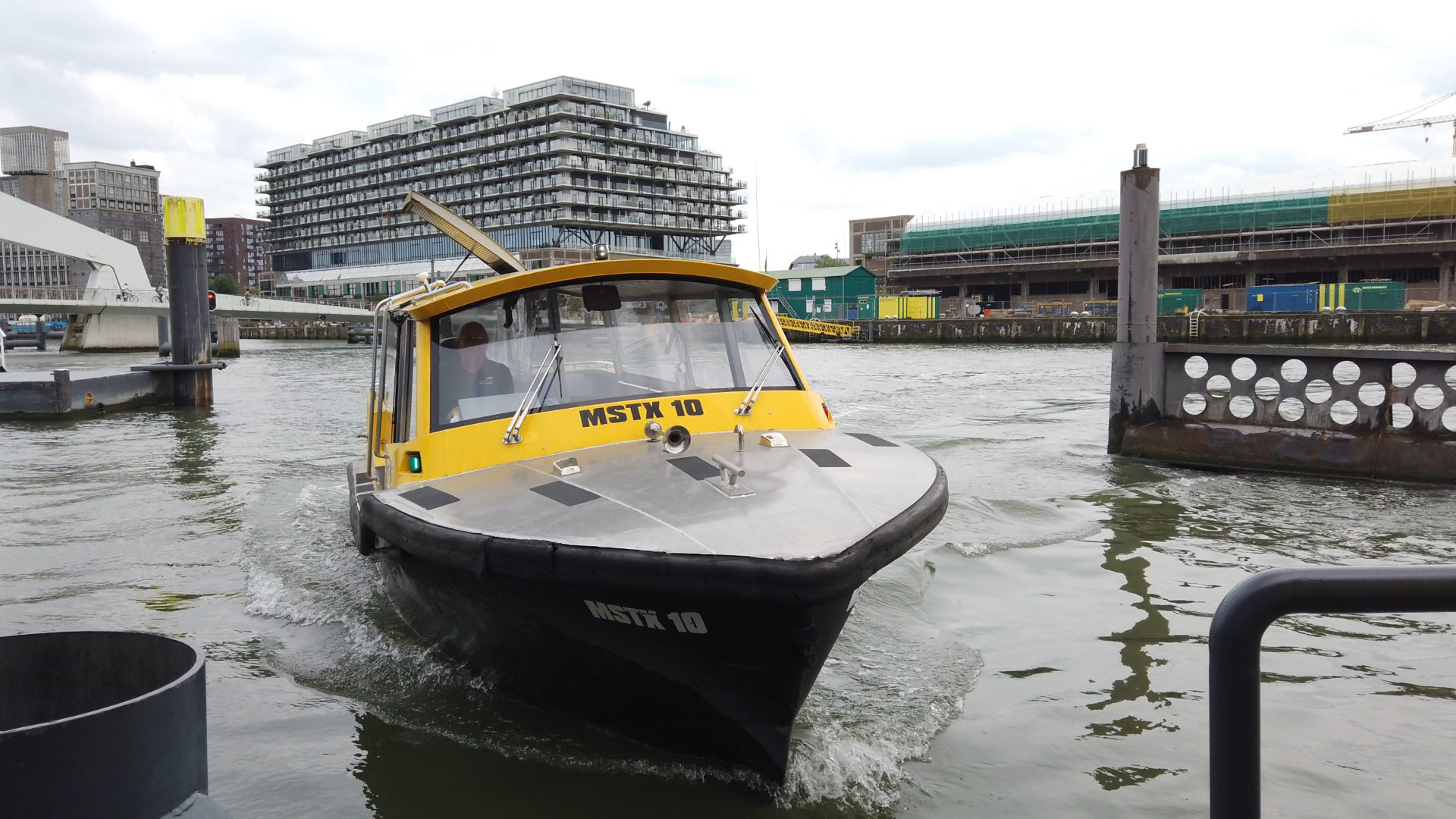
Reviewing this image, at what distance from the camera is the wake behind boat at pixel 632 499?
3.69 metres

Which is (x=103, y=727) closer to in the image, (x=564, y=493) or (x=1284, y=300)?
(x=564, y=493)

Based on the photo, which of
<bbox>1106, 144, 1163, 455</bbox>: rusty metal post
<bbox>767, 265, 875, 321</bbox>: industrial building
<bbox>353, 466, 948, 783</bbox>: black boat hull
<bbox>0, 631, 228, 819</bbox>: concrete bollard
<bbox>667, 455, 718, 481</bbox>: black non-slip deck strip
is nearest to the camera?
<bbox>0, 631, 228, 819</bbox>: concrete bollard

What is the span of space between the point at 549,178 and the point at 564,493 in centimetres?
12641

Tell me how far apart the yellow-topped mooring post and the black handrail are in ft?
74.0

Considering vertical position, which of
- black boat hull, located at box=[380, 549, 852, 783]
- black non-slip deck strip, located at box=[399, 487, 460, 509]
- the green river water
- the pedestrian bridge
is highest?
the pedestrian bridge

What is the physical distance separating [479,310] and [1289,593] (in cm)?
462

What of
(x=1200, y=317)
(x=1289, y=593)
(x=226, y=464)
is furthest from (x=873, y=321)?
(x=1289, y=593)

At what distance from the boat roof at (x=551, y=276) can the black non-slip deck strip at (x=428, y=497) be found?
43.1 inches

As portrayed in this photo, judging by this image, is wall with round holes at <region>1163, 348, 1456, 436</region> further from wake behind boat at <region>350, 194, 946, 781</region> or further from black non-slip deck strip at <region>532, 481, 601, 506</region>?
black non-slip deck strip at <region>532, 481, 601, 506</region>

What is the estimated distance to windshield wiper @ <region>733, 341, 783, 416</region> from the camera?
5.75 metres

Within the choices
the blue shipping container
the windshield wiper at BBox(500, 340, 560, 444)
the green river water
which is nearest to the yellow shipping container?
the blue shipping container

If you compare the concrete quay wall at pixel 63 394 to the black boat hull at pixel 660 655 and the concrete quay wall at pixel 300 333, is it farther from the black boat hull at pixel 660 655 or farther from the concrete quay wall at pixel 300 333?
the concrete quay wall at pixel 300 333

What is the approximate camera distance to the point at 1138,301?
11.2 metres

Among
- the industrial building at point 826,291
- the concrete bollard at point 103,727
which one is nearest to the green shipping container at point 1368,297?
the industrial building at point 826,291
